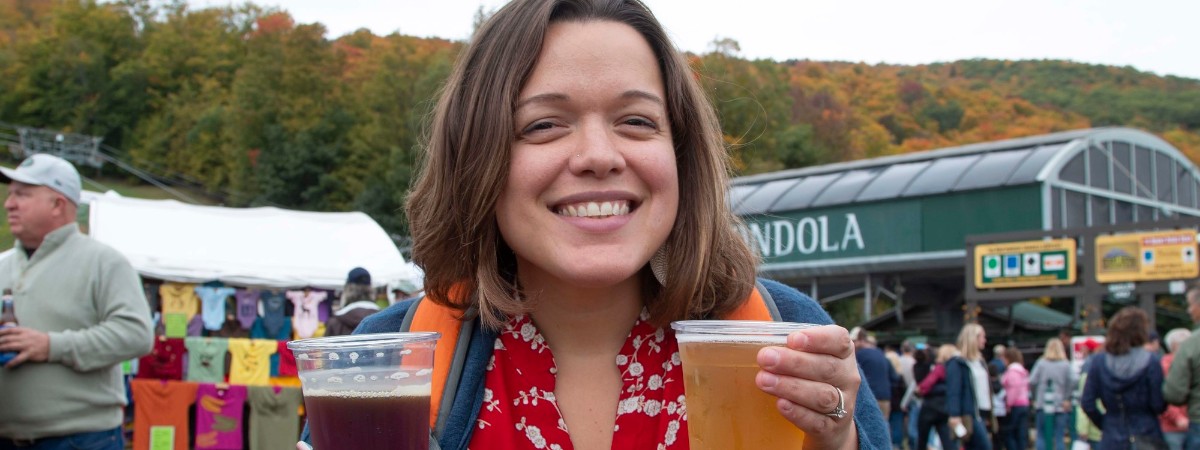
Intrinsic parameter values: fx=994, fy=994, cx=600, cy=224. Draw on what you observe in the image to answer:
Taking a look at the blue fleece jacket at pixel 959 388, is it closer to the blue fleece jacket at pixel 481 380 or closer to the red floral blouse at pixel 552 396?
the blue fleece jacket at pixel 481 380

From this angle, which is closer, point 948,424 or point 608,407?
point 608,407

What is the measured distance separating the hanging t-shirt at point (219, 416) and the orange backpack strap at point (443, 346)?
327 inches

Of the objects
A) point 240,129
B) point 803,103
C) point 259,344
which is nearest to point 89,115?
point 240,129

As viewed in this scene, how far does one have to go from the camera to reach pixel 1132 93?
67750 mm

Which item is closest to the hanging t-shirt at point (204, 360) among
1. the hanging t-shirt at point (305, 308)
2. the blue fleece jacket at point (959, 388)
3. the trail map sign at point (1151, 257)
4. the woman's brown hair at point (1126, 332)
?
the hanging t-shirt at point (305, 308)

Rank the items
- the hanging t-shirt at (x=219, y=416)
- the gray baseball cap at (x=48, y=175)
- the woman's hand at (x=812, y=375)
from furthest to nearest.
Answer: the hanging t-shirt at (x=219, y=416) → the gray baseball cap at (x=48, y=175) → the woman's hand at (x=812, y=375)

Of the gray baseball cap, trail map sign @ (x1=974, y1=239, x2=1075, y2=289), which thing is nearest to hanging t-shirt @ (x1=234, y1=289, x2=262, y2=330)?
the gray baseball cap

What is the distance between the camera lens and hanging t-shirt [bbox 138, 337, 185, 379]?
375 inches

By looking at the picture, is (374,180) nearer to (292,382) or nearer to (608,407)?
(292,382)

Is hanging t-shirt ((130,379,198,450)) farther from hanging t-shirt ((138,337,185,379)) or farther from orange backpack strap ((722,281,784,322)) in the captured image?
orange backpack strap ((722,281,784,322))

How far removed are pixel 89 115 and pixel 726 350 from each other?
75.8m

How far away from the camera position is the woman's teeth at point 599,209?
1.43 m

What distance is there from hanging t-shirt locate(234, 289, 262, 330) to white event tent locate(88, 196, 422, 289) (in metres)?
0.19

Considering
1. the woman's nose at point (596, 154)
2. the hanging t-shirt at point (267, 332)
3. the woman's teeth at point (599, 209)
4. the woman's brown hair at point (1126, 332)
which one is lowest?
the hanging t-shirt at point (267, 332)
